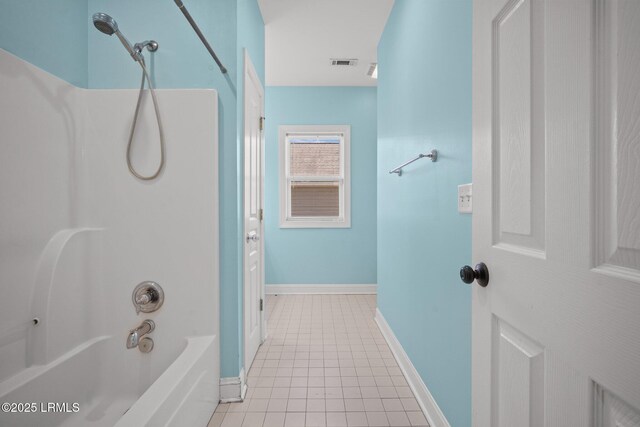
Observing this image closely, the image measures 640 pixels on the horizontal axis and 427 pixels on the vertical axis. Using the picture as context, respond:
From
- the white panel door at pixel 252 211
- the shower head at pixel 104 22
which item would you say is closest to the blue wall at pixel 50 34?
the shower head at pixel 104 22

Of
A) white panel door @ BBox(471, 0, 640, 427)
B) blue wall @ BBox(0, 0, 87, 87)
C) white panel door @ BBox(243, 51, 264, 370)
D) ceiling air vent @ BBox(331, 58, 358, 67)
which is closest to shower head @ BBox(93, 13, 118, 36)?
blue wall @ BBox(0, 0, 87, 87)

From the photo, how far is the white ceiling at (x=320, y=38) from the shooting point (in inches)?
92.2

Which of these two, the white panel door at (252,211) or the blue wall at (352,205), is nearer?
the white panel door at (252,211)

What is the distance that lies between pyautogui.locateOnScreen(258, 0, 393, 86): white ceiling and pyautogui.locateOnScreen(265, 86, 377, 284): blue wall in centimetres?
20

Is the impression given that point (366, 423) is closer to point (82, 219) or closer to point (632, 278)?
point (632, 278)

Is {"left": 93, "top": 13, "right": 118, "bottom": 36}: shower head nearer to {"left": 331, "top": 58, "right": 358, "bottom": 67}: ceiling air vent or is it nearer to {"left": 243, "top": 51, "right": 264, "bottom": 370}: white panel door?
{"left": 243, "top": 51, "right": 264, "bottom": 370}: white panel door

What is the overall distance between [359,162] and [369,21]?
1.64 meters

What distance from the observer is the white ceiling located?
2.34m

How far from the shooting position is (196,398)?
132 centimetres

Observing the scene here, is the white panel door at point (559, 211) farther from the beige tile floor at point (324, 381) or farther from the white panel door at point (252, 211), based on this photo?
the white panel door at point (252, 211)

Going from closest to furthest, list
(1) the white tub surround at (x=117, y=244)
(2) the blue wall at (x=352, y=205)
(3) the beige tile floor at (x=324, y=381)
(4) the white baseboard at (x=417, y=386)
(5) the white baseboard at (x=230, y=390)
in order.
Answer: (1) the white tub surround at (x=117, y=244), (4) the white baseboard at (x=417, y=386), (3) the beige tile floor at (x=324, y=381), (5) the white baseboard at (x=230, y=390), (2) the blue wall at (x=352, y=205)

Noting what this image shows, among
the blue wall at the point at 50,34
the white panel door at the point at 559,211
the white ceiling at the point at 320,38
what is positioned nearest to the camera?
the white panel door at the point at 559,211

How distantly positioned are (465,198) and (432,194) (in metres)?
0.36

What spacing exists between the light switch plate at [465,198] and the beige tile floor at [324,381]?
1122 millimetres
